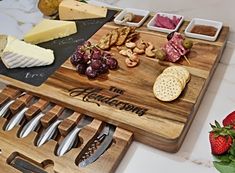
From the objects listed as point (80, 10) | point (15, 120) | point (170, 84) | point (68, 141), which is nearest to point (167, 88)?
point (170, 84)

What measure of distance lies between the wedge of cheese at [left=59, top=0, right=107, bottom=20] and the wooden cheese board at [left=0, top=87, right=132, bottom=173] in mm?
407

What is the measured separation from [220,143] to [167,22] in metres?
0.47

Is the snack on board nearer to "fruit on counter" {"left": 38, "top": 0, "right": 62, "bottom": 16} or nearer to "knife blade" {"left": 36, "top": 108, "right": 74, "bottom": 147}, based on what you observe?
"knife blade" {"left": 36, "top": 108, "right": 74, "bottom": 147}

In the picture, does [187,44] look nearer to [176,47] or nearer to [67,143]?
[176,47]

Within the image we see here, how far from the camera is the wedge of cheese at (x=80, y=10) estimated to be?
1.04 metres

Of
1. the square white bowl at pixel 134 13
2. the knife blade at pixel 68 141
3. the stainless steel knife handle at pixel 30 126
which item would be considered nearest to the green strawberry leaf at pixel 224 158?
the knife blade at pixel 68 141

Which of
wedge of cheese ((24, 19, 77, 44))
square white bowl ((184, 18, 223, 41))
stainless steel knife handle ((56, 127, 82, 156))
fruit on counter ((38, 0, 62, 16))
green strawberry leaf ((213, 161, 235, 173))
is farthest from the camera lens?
fruit on counter ((38, 0, 62, 16))

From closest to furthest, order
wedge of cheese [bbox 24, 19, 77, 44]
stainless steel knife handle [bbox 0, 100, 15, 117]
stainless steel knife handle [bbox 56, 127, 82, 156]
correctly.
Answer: stainless steel knife handle [bbox 56, 127, 82, 156]
stainless steel knife handle [bbox 0, 100, 15, 117]
wedge of cheese [bbox 24, 19, 77, 44]

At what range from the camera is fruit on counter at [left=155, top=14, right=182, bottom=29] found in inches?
37.0

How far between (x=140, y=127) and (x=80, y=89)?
0.65 ft

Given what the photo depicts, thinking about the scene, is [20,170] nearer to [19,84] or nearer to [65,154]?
[65,154]

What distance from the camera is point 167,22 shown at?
945 mm

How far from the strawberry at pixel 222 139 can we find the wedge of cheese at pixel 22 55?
0.49m

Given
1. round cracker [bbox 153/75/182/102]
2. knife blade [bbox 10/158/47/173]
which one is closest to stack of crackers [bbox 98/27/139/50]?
round cracker [bbox 153/75/182/102]
